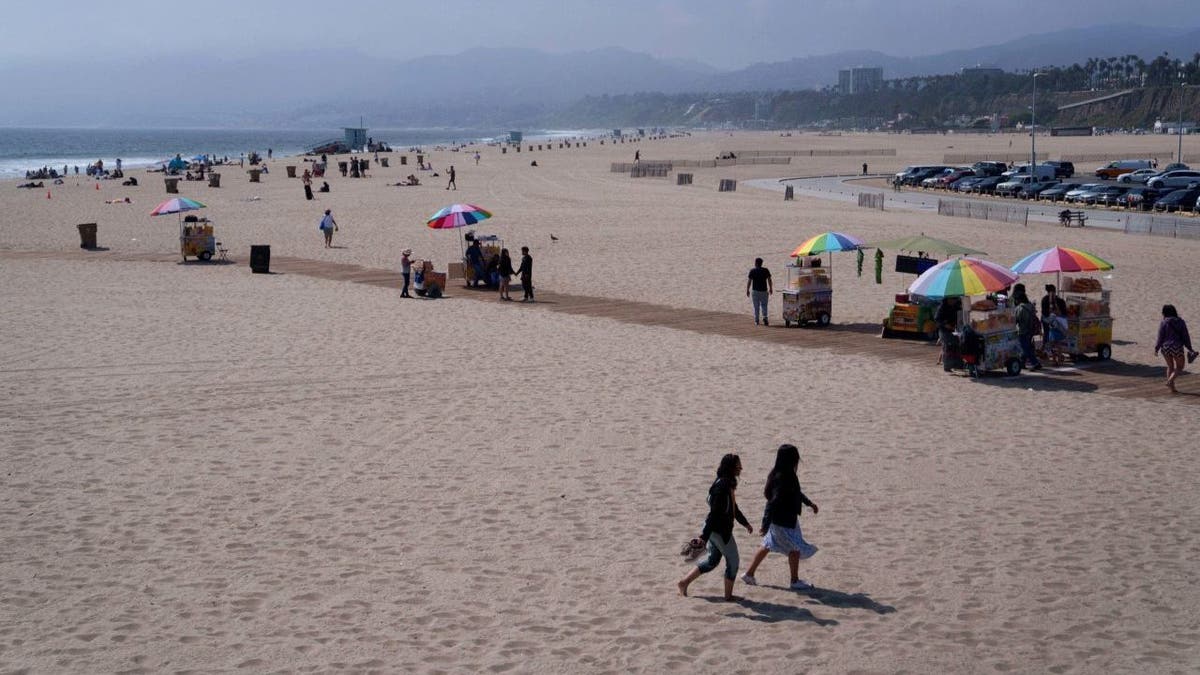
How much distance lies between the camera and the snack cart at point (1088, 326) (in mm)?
16891

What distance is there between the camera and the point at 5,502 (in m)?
10.8

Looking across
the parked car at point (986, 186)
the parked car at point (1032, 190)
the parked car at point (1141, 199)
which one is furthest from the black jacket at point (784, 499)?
the parked car at point (986, 186)

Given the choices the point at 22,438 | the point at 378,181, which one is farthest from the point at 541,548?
the point at 378,181

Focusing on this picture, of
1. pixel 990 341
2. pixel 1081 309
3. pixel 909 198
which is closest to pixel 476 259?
pixel 990 341

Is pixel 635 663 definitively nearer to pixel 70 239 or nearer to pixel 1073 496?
pixel 1073 496

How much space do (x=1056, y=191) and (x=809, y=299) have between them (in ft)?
124

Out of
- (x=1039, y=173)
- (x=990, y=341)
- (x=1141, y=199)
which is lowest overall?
(x=990, y=341)

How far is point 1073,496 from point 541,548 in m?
4.93

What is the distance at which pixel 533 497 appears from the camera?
35.8 ft

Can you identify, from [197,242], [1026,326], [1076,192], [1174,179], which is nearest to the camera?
[1026,326]

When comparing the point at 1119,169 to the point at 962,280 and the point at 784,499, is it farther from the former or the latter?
the point at 784,499

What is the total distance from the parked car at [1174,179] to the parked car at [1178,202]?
16.4 feet

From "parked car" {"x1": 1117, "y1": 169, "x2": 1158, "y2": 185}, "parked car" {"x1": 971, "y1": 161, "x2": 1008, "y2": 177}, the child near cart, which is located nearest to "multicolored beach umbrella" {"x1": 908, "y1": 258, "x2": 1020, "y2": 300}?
the child near cart

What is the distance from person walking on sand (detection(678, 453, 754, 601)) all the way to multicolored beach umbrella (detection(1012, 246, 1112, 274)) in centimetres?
1007
